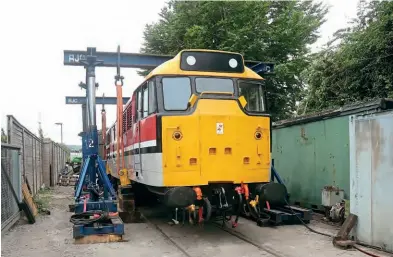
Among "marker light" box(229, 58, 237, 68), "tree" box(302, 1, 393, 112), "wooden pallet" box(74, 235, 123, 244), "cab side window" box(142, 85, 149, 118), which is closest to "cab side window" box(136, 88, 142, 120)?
"cab side window" box(142, 85, 149, 118)

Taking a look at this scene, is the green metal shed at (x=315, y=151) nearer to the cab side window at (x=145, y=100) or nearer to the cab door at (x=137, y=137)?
the cab side window at (x=145, y=100)

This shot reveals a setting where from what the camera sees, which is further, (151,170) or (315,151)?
(315,151)

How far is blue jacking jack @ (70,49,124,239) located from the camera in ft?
25.1

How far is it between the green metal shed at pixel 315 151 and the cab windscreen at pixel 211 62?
2.75 m

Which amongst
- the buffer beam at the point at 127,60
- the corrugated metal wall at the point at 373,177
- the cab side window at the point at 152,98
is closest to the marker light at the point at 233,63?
the cab side window at the point at 152,98

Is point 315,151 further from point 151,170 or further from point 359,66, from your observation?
point 359,66

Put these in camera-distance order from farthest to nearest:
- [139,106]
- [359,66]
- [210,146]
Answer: [359,66] < [139,106] < [210,146]

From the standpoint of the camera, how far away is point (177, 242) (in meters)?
7.55

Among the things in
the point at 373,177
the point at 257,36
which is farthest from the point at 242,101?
the point at 257,36

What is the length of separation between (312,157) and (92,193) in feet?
18.8

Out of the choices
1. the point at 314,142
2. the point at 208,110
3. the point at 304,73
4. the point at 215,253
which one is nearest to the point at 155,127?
the point at 208,110

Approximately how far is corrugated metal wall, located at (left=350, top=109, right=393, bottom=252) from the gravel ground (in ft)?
1.26

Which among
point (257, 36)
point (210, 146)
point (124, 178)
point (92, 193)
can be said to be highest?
point (257, 36)

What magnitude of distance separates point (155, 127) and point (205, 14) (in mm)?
12626
